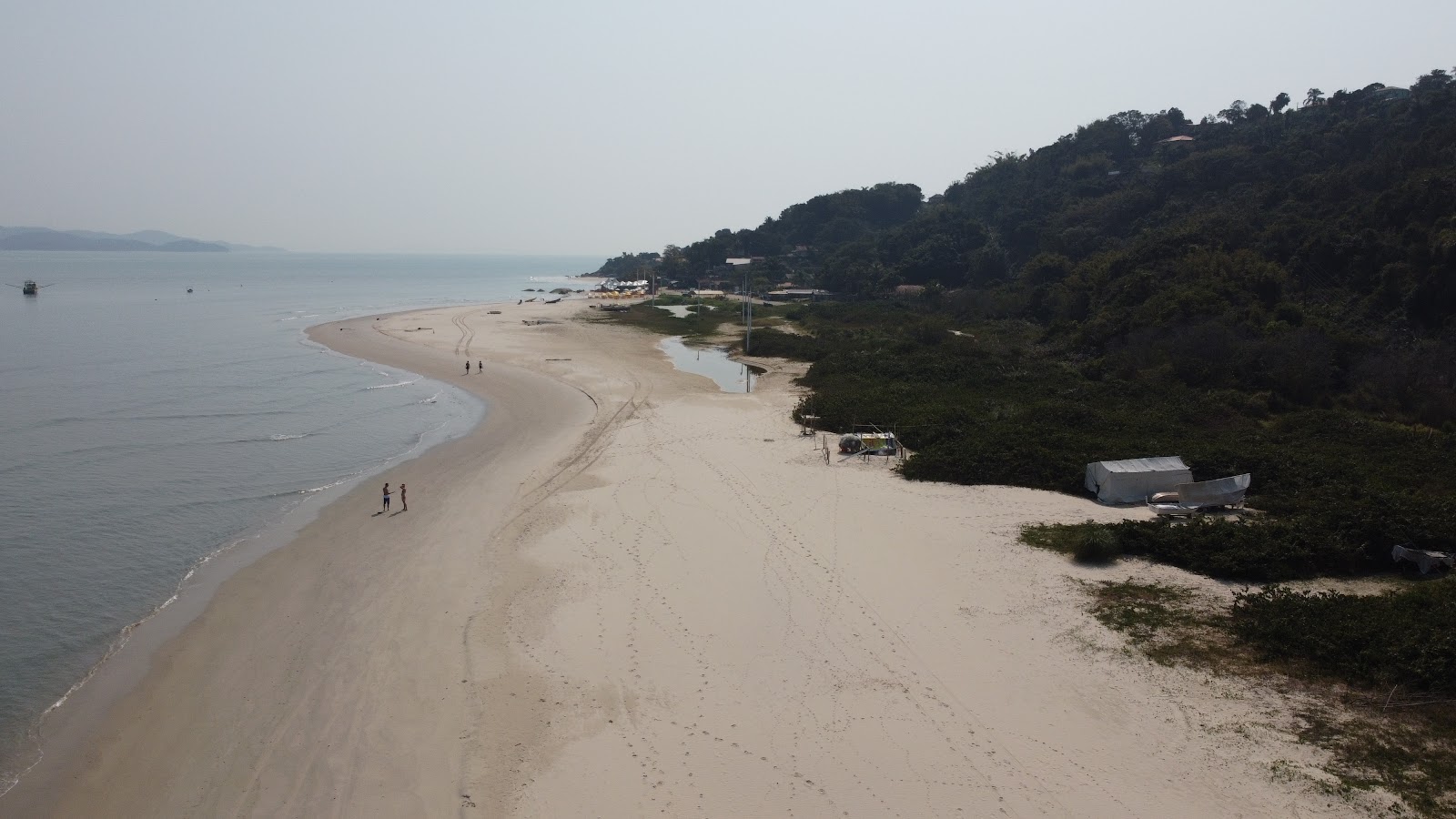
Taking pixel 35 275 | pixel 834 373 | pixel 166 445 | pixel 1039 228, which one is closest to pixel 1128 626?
pixel 834 373

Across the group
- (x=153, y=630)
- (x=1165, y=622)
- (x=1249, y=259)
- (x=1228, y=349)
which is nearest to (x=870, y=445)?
(x=1165, y=622)

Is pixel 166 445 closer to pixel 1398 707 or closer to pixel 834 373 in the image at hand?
pixel 834 373

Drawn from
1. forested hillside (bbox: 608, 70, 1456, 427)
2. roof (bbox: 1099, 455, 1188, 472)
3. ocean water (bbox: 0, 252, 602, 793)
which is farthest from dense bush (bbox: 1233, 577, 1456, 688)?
ocean water (bbox: 0, 252, 602, 793)

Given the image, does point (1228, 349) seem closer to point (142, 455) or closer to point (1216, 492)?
point (1216, 492)

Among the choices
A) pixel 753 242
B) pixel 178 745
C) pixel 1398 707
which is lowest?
pixel 178 745

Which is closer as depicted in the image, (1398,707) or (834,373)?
(1398,707)

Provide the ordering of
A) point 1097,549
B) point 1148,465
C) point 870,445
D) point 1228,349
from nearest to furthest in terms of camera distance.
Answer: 1. point 1097,549
2. point 1148,465
3. point 870,445
4. point 1228,349

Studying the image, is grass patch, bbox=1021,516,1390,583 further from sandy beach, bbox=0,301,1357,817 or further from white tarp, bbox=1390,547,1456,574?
sandy beach, bbox=0,301,1357,817
